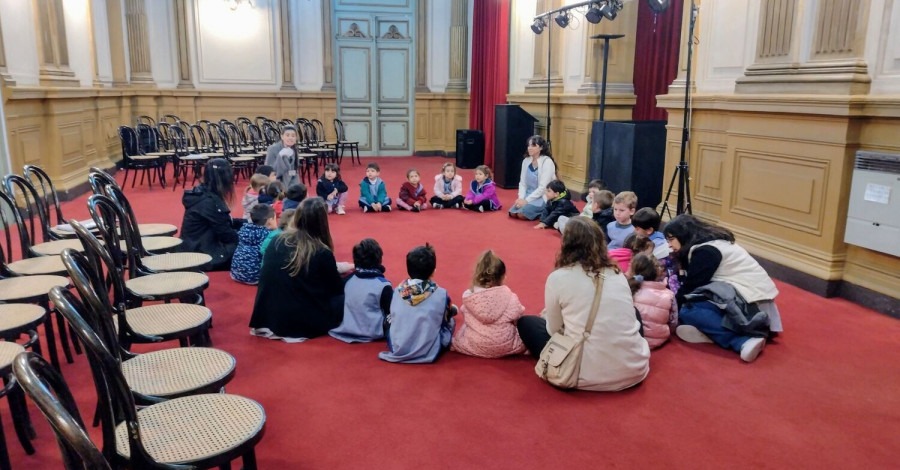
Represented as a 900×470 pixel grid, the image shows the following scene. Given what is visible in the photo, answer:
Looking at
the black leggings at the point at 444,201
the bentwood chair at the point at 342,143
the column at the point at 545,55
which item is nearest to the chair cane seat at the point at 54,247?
the black leggings at the point at 444,201

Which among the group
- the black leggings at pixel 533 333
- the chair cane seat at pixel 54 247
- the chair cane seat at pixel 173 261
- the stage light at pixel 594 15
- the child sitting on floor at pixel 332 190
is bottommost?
the black leggings at pixel 533 333

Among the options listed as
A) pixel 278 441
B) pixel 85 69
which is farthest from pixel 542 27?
pixel 278 441

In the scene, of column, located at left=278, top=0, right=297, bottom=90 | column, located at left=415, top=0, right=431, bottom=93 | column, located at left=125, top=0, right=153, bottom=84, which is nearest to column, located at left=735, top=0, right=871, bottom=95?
column, located at left=415, top=0, right=431, bottom=93

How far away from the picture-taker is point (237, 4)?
39.1 feet

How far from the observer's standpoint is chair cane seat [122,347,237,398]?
207 centimetres

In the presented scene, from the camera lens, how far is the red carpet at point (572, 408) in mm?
2525

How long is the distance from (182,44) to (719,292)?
10.8 m

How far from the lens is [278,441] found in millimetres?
2602

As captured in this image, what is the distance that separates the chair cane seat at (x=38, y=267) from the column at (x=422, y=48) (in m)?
10.2

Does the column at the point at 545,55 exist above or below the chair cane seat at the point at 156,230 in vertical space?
above

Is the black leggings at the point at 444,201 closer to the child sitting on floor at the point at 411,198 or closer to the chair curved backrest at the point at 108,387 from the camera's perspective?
the child sitting on floor at the point at 411,198

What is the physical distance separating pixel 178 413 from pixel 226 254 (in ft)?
10.4

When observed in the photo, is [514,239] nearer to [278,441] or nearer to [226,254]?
[226,254]

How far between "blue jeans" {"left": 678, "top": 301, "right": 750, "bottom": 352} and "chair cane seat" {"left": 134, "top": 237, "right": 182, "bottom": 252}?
2926mm
